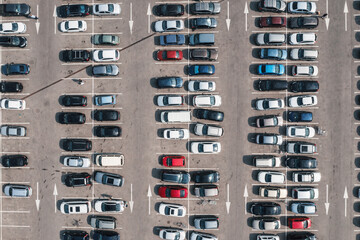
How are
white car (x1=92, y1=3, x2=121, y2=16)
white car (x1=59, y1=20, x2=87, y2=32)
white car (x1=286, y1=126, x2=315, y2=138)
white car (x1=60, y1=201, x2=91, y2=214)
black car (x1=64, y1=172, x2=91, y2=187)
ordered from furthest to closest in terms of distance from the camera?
white car (x1=60, y1=201, x2=91, y2=214) → white car (x1=59, y1=20, x2=87, y2=32) → black car (x1=64, y1=172, x2=91, y2=187) → white car (x1=92, y1=3, x2=121, y2=16) → white car (x1=286, y1=126, x2=315, y2=138)

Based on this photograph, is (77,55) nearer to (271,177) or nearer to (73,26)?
(73,26)

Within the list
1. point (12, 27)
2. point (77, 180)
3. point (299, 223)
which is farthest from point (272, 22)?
point (12, 27)

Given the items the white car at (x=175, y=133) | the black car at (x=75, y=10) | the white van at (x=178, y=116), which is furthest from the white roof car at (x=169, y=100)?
the black car at (x=75, y=10)

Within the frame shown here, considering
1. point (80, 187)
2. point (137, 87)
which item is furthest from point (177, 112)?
point (80, 187)

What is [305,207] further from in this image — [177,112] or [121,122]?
[121,122]

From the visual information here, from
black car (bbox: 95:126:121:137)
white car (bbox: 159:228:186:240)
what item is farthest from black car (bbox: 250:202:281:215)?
black car (bbox: 95:126:121:137)

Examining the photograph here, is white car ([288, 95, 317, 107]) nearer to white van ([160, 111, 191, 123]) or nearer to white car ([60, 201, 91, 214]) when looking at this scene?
white van ([160, 111, 191, 123])
